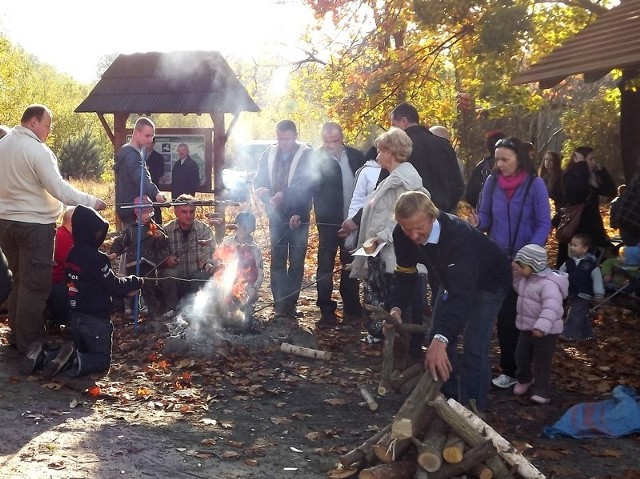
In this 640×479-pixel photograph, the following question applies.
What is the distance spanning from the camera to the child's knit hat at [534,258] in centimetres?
630

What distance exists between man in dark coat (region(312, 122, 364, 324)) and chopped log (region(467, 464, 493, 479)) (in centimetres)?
427

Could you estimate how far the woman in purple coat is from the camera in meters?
6.47

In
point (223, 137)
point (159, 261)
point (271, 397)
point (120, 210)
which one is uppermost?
point (223, 137)

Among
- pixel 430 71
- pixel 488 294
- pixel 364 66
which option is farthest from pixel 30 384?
pixel 364 66

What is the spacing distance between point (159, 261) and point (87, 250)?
1824 millimetres

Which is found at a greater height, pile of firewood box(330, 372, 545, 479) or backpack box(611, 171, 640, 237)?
backpack box(611, 171, 640, 237)

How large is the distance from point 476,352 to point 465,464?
1196 mm

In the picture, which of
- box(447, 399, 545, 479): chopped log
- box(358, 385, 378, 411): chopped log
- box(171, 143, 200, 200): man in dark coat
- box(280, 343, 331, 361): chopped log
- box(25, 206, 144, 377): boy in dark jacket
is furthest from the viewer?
box(171, 143, 200, 200): man in dark coat

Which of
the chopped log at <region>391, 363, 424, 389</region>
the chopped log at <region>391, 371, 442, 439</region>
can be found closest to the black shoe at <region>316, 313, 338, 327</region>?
the chopped log at <region>391, 363, 424, 389</region>

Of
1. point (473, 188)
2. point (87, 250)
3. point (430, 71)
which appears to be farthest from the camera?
point (430, 71)

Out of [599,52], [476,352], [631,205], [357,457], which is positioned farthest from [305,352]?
[599,52]

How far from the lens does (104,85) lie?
14.0 meters

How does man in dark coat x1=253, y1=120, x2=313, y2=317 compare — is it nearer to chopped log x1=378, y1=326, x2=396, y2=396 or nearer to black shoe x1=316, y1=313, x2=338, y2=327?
black shoe x1=316, y1=313, x2=338, y2=327

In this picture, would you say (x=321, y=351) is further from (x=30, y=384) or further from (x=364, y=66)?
(x=364, y=66)
